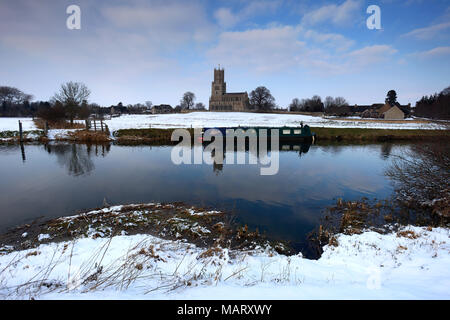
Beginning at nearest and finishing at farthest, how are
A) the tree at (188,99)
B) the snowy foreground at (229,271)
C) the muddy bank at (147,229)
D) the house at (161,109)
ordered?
the snowy foreground at (229,271) < the muddy bank at (147,229) < the tree at (188,99) < the house at (161,109)

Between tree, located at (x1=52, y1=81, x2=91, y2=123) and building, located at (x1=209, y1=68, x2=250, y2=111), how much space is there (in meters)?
77.0

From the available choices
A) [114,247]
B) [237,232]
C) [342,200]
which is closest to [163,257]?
[114,247]

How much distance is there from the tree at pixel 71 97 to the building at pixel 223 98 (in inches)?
3030

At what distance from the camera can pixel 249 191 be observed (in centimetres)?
1021

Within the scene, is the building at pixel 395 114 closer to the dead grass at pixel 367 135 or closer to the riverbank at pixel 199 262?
the dead grass at pixel 367 135

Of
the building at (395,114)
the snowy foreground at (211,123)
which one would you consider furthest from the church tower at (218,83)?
the building at (395,114)

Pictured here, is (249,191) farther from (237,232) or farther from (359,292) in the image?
(359,292)

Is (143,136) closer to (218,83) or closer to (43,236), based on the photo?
(43,236)

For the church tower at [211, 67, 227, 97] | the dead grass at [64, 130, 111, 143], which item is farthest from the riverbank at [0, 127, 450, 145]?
the church tower at [211, 67, 227, 97]

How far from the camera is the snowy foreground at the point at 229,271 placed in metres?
3.31

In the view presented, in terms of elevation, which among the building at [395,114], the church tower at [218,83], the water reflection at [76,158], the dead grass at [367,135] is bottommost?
the water reflection at [76,158]

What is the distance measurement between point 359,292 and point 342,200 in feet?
21.8

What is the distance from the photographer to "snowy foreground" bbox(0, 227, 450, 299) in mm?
3314
